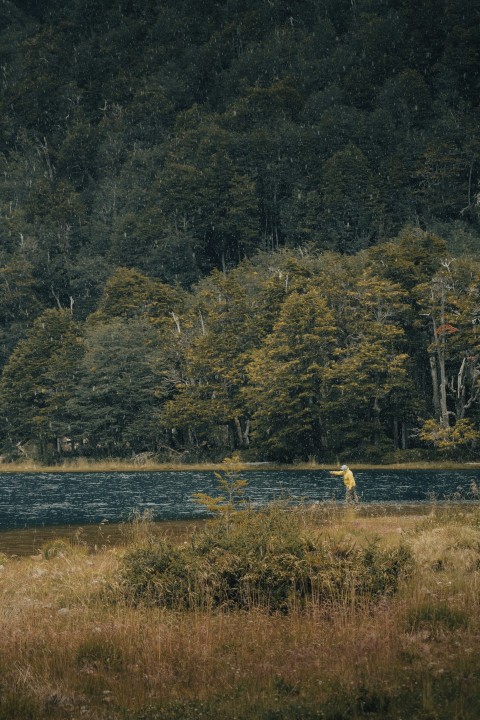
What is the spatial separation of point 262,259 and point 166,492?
219ft

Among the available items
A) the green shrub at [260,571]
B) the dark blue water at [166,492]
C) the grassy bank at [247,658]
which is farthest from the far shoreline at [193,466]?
the grassy bank at [247,658]

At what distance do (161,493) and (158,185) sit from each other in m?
98.6

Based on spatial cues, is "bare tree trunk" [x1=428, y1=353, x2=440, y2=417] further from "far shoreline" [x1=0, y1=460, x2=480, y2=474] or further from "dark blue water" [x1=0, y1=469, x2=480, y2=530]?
"dark blue water" [x1=0, y1=469, x2=480, y2=530]

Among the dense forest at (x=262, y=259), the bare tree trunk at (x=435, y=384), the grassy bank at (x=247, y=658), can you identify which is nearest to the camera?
the grassy bank at (x=247, y=658)

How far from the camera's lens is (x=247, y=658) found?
9.95 metres

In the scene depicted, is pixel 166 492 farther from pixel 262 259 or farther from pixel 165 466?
pixel 262 259

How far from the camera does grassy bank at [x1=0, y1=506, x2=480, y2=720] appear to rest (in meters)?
8.30

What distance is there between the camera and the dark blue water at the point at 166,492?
36.0 meters

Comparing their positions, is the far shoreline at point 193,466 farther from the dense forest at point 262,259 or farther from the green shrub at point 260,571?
the green shrub at point 260,571

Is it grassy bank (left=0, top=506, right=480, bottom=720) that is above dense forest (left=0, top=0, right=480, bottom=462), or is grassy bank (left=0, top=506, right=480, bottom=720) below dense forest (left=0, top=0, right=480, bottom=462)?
below

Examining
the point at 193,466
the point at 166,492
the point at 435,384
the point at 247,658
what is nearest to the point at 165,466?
the point at 193,466

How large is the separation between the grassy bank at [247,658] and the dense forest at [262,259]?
5899 cm

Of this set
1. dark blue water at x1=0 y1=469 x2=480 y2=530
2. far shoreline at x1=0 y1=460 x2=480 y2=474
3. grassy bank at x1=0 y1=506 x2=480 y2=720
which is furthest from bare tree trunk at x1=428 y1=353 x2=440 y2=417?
grassy bank at x1=0 y1=506 x2=480 y2=720

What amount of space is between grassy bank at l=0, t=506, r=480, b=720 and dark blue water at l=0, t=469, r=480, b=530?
14351 mm
